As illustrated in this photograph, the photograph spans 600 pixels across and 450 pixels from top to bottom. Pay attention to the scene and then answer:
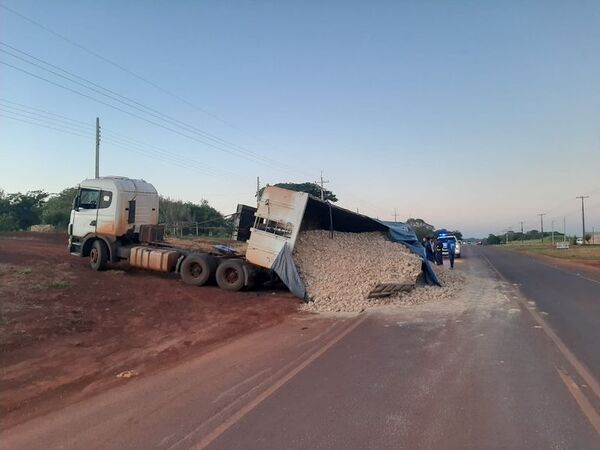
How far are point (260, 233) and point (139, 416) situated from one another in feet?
35.2

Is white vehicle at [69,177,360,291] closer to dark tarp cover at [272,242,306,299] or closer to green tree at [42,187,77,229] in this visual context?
dark tarp cover at [272,242,306,299]

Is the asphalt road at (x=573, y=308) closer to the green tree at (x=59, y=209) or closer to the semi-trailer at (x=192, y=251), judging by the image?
the semi-trailer at (x=192, y=251)

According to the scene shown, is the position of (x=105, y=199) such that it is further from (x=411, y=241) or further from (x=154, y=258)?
(x=411, y=241)

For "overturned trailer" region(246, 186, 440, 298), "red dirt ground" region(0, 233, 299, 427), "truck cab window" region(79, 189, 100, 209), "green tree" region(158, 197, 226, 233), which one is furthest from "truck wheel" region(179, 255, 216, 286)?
"green tree" region(158, 197, 226, 233)

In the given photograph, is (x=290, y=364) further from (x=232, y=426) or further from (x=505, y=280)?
(x=505, y=280)

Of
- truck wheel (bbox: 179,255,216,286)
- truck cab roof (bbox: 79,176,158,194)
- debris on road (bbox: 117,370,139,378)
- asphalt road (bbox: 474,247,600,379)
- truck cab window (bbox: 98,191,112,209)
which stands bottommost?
debris on road (bbox: 117,370,139,378)

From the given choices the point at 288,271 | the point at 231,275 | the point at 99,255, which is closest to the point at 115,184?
the point at 99,255

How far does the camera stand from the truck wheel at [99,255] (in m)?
18.1

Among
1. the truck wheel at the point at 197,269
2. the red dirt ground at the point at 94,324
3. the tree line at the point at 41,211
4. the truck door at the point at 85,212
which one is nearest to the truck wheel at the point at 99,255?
the red dirt ground at the point at 94,324

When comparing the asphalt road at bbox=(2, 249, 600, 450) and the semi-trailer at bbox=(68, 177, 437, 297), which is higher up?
the semi-trailer at bbox=(68, 177, 437, 297)

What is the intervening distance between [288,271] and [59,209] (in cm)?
4228

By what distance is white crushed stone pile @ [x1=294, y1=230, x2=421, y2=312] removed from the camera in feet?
47.5

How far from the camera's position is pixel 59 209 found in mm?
50188

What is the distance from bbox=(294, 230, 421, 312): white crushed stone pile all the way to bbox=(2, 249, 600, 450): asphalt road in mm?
4873
